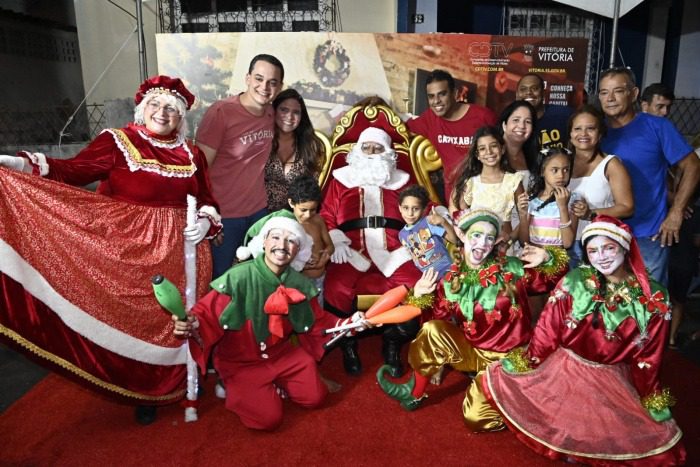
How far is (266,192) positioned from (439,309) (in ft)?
4.93

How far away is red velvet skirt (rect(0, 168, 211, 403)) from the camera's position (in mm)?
2354

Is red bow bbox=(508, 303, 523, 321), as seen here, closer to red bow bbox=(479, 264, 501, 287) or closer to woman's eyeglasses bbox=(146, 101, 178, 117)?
red bow bbox=(479, 264, 501, 287)

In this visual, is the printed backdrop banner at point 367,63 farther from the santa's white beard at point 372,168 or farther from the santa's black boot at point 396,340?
the santa's black boot at point 396,340

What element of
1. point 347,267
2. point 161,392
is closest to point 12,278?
point 161,392

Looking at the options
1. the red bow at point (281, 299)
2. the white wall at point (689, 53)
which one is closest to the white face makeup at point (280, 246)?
the red bow at point (281, 299)

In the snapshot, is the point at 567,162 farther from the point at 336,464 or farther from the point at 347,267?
the point at 336,464

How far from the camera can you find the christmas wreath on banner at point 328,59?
6.10 metres

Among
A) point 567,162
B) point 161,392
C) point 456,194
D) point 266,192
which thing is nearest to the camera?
point 161,392

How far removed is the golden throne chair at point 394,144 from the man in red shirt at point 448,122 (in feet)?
0.40

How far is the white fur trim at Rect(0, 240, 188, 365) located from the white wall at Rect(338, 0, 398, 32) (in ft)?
30.4

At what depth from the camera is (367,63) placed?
6.14 meters

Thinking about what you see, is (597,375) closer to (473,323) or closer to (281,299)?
(473,323)

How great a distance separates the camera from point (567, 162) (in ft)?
Answer: 9.77

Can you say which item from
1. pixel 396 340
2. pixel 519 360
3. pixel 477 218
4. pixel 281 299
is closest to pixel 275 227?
pixel 281 299
